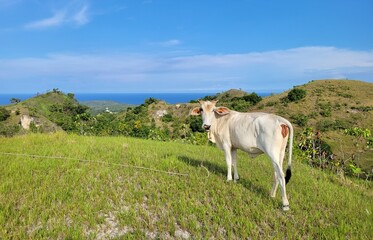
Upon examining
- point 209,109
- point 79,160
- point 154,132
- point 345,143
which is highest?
point 209,109

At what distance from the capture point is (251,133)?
6.29m

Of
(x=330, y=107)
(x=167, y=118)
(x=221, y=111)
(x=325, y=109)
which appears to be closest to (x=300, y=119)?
(x=325, y=109)

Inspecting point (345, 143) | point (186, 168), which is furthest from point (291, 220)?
point (345, 143)

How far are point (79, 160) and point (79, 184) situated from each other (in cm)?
216

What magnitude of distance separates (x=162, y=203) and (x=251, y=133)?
2343mm

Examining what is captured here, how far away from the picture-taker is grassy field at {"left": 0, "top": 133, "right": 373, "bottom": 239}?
5012 mm

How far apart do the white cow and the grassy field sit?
667 mm

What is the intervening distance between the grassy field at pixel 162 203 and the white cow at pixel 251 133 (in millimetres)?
667

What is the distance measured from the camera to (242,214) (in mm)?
5582

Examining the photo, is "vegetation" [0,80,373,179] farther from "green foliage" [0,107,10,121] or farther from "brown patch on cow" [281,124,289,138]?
"brown patch on cow" [281,124,289,138]

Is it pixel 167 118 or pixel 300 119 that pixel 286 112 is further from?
pixel 167 118

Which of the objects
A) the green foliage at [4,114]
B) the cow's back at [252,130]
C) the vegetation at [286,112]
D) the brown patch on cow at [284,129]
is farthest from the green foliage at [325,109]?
the green foliage at [4,114]

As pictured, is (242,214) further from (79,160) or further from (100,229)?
(79,160)

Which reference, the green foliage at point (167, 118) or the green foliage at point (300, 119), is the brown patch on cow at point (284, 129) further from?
the green foliage at point (167, 118)
